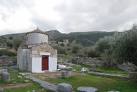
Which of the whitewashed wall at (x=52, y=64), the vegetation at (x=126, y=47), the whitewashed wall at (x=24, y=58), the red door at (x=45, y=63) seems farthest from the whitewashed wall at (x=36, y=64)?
the vegetation at (x=126, y=47)

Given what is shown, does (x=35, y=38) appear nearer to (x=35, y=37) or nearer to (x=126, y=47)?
(x=35, y=37)

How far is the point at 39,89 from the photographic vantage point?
28.2m

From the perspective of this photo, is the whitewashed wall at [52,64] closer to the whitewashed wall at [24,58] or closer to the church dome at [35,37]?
the whitewashed wall at [24,58]

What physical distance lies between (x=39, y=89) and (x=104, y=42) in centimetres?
4395

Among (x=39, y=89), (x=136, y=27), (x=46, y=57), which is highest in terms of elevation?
(x=136, y=27)

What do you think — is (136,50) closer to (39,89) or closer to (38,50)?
(39,89)

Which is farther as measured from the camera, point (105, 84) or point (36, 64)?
point (36, 64)

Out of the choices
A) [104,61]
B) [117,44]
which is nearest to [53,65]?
[104,61]

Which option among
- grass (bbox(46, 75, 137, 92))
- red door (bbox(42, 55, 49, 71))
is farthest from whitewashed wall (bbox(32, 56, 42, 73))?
→ grass (bbox(46, 75, 137, 92))

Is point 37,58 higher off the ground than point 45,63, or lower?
higher

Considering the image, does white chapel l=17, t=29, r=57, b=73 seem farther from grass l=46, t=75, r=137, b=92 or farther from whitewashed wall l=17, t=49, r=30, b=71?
grass l=46, t=75, r=137, b=92

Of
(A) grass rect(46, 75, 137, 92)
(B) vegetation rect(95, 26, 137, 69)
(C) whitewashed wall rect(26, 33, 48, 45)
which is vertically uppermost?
(C) whitewashed wall rect(26, 33, 48, 45)

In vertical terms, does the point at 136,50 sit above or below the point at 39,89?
above

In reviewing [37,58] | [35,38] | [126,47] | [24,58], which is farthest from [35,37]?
[126,47]
